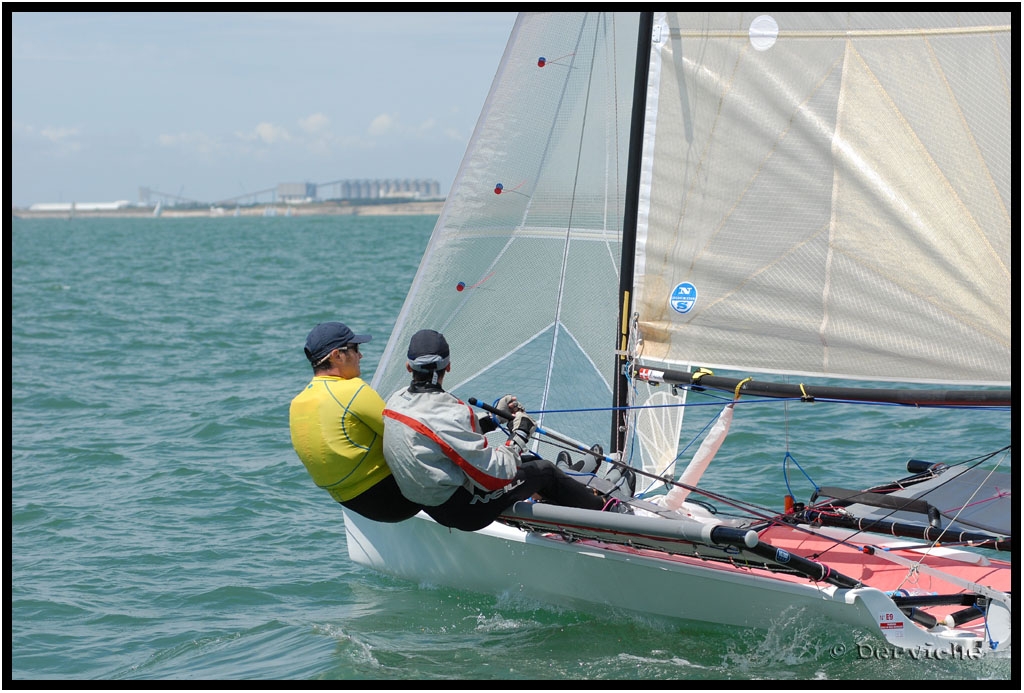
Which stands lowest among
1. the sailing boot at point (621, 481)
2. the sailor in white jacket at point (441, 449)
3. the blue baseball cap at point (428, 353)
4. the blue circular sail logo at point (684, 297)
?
the sailing boot at point (621, 481)

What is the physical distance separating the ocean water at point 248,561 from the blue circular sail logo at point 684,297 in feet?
4.19

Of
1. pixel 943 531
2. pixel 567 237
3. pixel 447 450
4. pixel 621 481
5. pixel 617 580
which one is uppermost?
pixel 567 237

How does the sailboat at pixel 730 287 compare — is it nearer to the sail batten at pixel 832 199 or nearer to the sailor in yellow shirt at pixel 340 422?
the sail batten at pixel 832 199

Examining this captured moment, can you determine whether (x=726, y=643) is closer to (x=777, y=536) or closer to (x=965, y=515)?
(x=777, y=536)

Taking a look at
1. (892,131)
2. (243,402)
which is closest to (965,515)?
(892,131)

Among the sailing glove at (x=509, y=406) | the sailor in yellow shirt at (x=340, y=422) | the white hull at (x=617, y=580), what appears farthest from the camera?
the sailing glove at (x=509, y=406)

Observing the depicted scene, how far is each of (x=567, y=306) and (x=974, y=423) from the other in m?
4.53

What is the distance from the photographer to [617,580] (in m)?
4.61

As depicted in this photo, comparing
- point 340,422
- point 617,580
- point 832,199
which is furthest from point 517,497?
point 832,199

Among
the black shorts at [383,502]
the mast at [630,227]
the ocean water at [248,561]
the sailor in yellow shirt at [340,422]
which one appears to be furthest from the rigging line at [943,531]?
the sailor in yellow shirt at [340,422]

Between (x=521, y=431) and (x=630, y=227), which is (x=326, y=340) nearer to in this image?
(x=521, y=431)

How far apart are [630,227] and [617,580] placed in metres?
1.56

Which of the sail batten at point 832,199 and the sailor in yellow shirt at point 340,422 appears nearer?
the sailor in yellow shirt at point 340,422

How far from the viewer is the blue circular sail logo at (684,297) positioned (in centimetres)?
504
